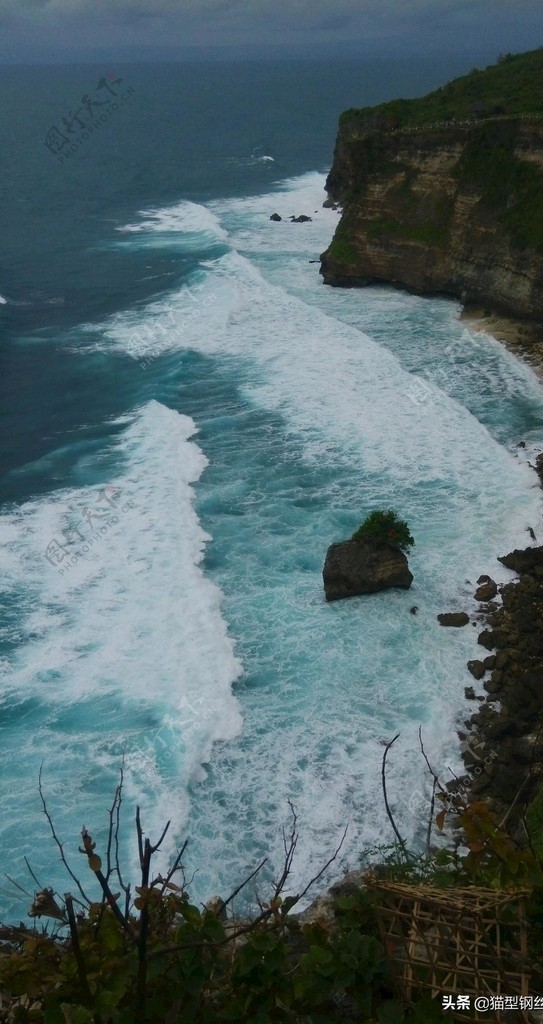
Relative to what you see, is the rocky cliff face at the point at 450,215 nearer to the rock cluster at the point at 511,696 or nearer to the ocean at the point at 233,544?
the ocean at the point at 233,544

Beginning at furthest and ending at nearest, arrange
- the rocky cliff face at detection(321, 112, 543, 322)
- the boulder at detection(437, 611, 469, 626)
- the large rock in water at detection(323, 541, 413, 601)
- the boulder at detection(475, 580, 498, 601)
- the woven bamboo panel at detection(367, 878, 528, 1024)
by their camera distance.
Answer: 1. the rocky cliff face at detection(321, 112, 543, 322)
2. the large rock in water at detection(323, 541, 413, 601)
3. the boulder at detection(475, 580, 498, 601)
4. the boulder at detection(437, 611, 469, 626)
5. the woven bamboo panel at detection(367, 878, 528, 1024)

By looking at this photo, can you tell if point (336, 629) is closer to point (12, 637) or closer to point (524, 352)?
point (12, 637)

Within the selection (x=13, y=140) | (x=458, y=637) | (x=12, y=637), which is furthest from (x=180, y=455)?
(x=13, y=140)
